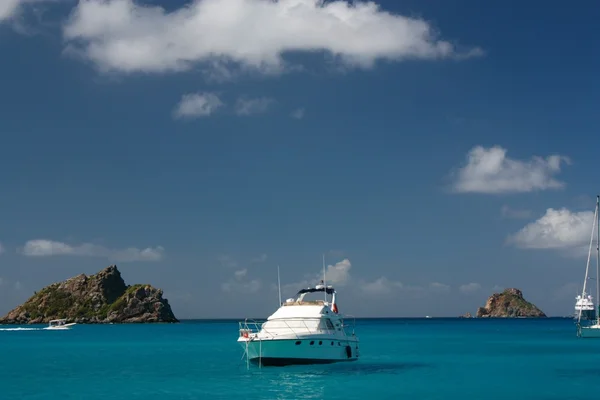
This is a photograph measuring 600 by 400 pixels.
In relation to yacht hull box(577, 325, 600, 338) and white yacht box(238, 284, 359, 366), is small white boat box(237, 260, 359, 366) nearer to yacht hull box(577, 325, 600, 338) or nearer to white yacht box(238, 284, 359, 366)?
white yacht box(238, 284, 359, 366)

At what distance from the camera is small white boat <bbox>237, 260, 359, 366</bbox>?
5831cm

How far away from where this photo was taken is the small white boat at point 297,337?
58312 millimetres

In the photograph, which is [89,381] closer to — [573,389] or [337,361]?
[337,361]

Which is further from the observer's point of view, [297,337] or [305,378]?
[297,337]

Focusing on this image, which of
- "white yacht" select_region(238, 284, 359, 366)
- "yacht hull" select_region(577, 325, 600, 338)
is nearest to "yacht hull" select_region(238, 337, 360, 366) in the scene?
"white yacht" select_region(238, 284, 359, 366)

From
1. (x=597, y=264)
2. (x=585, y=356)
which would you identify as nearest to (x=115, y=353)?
(x=585, y=356)

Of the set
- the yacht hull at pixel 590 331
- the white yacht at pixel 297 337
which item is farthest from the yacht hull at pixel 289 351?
the yacht hull at pixel 590 331

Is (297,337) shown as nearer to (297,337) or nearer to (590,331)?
(297,337)

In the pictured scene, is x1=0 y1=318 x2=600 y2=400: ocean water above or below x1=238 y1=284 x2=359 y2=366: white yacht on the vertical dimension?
below

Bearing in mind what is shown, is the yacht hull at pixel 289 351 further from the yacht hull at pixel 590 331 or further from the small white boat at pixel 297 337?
the yacht hull at pixel 590 331

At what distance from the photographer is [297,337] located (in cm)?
5822

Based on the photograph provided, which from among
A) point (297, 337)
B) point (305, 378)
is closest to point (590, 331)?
point (297, 337)

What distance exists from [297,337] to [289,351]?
134 centimetres

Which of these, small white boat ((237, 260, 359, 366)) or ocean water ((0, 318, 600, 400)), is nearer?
ocean water ((0, 318, 600, 400))
